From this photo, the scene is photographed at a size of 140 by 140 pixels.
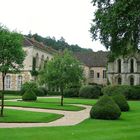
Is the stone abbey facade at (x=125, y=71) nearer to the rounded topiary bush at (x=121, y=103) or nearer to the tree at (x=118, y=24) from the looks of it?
the rounded topiary bush at (x=121, y=103)

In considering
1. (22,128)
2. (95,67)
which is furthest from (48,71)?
(95,67)

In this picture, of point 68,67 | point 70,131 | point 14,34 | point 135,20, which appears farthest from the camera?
point 68,67

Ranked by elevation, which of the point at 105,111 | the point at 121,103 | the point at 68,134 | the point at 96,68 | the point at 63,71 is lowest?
the point at 68,134

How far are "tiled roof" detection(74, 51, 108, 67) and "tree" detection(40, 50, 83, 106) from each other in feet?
164

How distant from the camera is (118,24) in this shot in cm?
2598

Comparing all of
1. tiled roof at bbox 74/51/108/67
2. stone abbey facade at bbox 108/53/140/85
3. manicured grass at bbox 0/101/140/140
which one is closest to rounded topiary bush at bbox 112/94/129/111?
manicured grass at bbox 0/101/140/140

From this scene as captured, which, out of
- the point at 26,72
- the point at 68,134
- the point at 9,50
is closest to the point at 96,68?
the point at 26,72

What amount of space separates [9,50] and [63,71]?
14708 mm

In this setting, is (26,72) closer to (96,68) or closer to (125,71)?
(125,71)

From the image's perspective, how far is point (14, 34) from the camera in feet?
86.2

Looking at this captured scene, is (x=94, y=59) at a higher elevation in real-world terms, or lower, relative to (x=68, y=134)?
higher

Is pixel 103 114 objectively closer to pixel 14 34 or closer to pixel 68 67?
pixel 14 34

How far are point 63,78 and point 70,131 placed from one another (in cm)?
2157

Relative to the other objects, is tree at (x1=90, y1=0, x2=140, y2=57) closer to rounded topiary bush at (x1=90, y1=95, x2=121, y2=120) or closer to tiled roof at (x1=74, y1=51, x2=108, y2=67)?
rounded topiary bush at (x1=90, y1=95, x2=121, y2=120)
